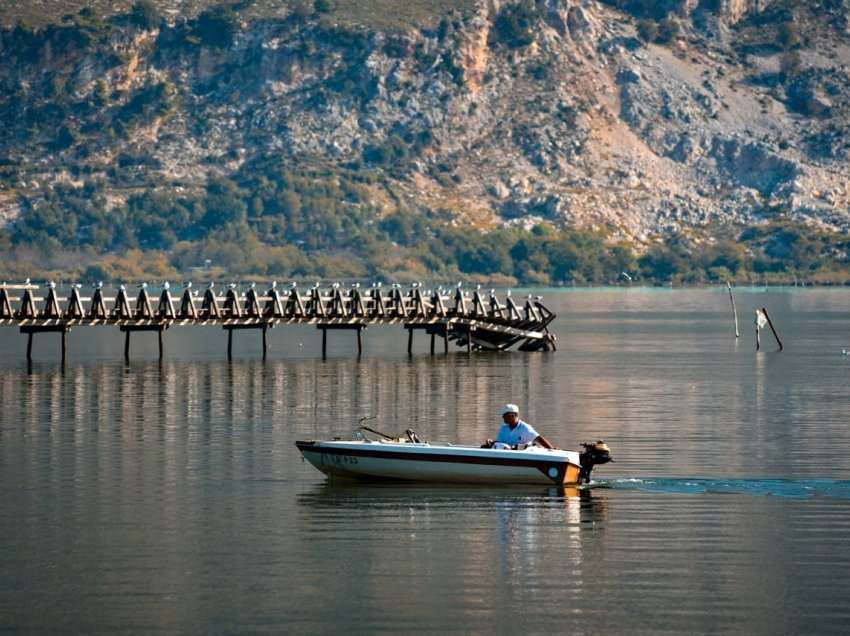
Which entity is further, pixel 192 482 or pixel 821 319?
pixel 821 319

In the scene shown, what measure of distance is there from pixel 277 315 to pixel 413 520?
5386cm

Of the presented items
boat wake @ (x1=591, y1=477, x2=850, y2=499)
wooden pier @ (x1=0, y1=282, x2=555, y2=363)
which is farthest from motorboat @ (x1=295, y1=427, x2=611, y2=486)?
wooden pier @ (x1=0, y1=282, x2=555, y2=363)

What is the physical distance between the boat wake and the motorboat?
41.2 inches

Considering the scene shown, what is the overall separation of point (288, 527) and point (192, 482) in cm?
665

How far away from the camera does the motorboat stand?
134 ft

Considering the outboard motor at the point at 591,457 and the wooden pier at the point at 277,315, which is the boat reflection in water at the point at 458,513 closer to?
the outboard motor at the point at 591,457

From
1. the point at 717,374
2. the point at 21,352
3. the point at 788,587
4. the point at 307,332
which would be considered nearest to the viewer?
the point at 788,587

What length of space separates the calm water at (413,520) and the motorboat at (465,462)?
1.34 feet

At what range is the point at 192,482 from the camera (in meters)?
43.0

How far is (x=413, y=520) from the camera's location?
37.6 meters

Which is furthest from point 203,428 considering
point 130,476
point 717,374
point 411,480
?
point 717,374

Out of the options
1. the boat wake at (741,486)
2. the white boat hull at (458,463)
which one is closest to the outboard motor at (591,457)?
the white boat hull at (458,463)

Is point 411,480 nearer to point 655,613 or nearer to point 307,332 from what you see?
point 655,613

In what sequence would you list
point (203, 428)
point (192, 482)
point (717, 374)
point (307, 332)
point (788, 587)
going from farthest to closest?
point (307, 332), point (717, 374), point (203, 428), point (192, 482), point (788, 587)
